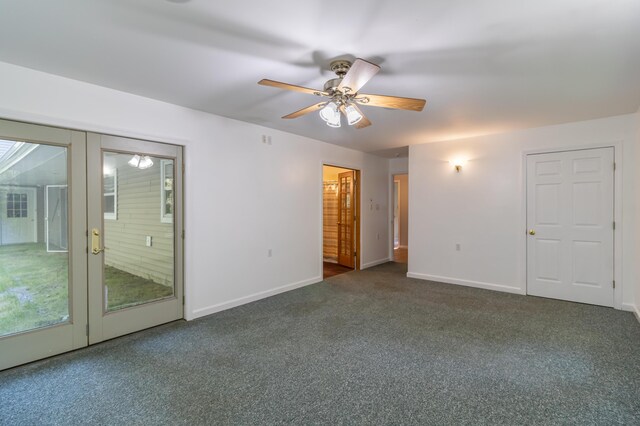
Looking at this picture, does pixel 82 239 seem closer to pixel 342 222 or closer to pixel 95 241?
pixel 95 241

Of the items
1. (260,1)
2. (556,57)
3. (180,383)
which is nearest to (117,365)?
(180,383)

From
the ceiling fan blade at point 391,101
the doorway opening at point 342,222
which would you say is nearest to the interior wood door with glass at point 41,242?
the ceiling fan blade at point 391,101

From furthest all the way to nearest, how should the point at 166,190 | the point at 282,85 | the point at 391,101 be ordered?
the point at 166,190 → the point at 391,101 → the point at 282,85

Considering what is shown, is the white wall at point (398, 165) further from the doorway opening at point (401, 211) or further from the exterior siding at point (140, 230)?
the exterior siding at point (140, 230)

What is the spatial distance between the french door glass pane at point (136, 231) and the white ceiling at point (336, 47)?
801 millimetres

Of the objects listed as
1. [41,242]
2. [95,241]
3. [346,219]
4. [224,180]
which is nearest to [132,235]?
[95,241]

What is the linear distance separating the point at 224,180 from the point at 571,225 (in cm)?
488

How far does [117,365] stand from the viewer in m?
2.57

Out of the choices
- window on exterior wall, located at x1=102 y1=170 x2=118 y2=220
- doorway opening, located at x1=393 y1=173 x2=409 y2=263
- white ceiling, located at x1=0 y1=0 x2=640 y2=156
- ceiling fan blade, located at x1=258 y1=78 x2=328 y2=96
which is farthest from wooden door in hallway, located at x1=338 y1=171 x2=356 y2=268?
window on exterior wall, located at x1=102 y1=170 x2=118 y2=220

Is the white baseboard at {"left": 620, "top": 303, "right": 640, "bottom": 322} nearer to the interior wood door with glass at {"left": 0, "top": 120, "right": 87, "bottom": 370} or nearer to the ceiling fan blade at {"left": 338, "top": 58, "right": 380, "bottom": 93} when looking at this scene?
the ceiling fan blade at {"left": 338, "top": 58, "right": 380, "bottom": 93}

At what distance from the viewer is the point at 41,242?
2711 millimetres

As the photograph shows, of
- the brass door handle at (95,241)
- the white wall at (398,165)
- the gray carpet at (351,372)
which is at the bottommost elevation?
the gray carpet at (351,372)

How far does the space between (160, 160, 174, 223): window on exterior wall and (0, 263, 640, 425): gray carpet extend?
1270 mm

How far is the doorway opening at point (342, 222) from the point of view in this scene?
638cm
